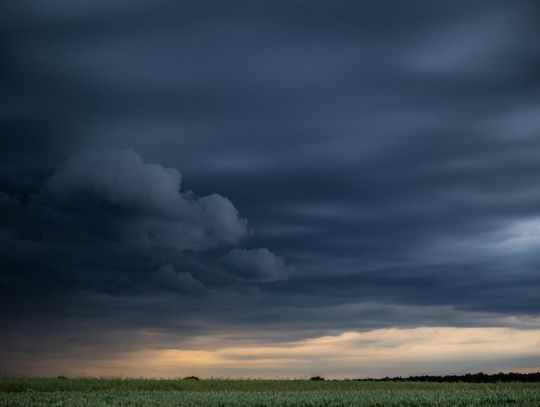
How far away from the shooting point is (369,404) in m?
42.6

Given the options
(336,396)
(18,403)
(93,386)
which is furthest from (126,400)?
(93,386)

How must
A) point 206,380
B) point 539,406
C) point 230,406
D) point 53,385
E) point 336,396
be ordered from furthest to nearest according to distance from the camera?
point 206,380, point 53,385, point 336,396, point 230,406, point 539,406

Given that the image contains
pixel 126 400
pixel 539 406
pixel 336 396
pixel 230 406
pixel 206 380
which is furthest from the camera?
pixel 206 380

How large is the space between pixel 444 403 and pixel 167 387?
32876 millimetres

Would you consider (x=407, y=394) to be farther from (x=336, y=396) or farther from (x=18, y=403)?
(x=18, y=403)

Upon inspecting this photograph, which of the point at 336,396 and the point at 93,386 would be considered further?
the point at 93,386

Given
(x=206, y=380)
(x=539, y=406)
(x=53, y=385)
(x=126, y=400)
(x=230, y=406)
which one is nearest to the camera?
(x=539, y=406)

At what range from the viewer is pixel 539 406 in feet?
122

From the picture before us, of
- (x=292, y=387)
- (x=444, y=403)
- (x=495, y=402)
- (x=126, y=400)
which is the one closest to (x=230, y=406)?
(x=126, y=400)

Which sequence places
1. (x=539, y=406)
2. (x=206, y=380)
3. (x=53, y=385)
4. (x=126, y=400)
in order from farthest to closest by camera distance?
(x=206, y=380)
(x=53, y=385)
(x=126, y=400)
(x=539, y=406)

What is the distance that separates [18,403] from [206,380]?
1323 inches

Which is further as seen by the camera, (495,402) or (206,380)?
(206,380)

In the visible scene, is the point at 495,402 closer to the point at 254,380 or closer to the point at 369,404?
the point at 369,404

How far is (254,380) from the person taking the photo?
76750mm
